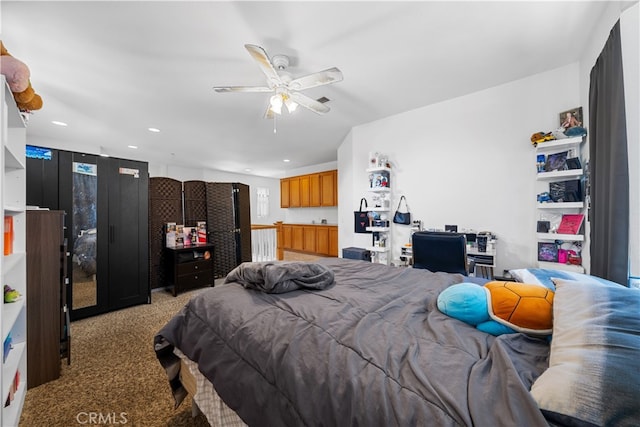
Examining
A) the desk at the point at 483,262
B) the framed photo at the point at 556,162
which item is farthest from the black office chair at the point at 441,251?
the framed photo at the point at 556,162

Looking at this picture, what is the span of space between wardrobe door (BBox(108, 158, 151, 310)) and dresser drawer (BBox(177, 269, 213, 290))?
0.46 metres

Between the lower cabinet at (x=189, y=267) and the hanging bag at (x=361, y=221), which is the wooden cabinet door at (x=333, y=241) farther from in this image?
the lower cabinet at (x=189, y=267)

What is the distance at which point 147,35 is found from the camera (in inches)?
75.5

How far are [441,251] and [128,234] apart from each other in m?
3.65

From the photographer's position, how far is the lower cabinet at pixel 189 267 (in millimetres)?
3592

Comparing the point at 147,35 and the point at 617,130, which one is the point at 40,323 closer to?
the point at 147,35

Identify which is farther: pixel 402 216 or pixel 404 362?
pixel 402 216

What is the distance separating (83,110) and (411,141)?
4449 mm

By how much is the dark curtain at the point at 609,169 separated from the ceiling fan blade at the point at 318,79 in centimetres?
179

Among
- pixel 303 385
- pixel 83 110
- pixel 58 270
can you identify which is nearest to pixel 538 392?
pixel 303 385

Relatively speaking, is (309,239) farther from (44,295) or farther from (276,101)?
(44,295)

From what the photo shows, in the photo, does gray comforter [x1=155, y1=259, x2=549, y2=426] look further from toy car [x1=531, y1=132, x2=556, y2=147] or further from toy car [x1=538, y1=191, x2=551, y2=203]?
toy car [x1=531, y1=132, x2=556, y2=147]

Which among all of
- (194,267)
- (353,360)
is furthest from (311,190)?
(353,360)

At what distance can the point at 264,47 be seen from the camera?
2080 millimetres
